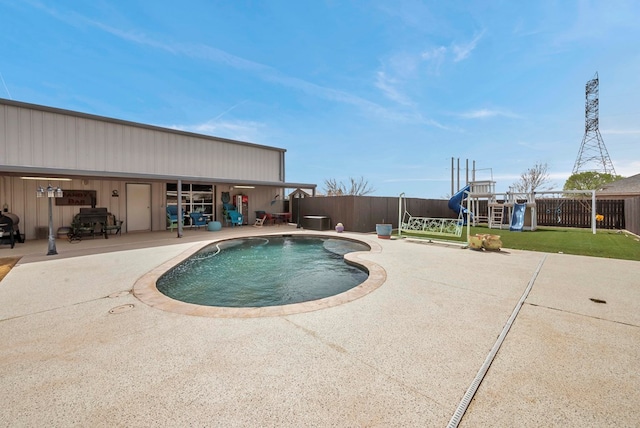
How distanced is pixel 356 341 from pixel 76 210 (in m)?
12.1

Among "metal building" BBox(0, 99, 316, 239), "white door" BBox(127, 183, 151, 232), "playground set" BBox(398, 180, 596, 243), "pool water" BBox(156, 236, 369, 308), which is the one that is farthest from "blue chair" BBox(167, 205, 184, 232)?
"playground set" BBox(398, 180, 596, 243)

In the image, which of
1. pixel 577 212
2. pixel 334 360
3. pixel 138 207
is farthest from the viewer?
pixel 577 212

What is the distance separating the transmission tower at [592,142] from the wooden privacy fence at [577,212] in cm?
2066

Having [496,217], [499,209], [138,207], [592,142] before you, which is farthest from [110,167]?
[592,142]

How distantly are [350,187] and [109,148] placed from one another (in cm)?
2607

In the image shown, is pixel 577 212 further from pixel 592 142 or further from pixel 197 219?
pixel 592 142

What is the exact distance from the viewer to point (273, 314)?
10.1 ft

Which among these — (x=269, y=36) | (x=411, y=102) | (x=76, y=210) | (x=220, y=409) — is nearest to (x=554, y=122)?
(x=411, y=102)

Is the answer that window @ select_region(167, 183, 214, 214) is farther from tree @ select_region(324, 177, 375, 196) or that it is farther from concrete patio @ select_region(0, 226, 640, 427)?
tree @ select_region(324, 177, 375, 196)

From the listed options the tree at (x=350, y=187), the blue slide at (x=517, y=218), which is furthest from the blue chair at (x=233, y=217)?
the tree at (x=350, y=187)

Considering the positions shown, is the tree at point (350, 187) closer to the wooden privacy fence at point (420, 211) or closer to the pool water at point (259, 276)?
the wooden privacy fence at point (420, 211)

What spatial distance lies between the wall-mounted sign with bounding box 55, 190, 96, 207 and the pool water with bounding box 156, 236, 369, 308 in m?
5.84

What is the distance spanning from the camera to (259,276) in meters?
5.45

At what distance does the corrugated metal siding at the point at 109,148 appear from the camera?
29.4 feet
